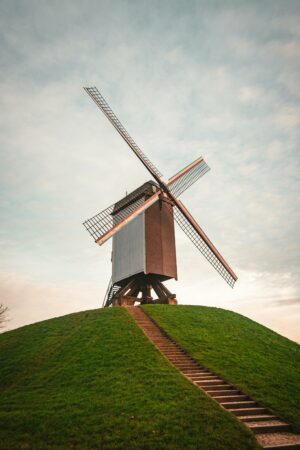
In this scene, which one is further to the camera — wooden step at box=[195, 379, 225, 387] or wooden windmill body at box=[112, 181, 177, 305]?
wooden windmill body at box=[112, 181, 177, 305]

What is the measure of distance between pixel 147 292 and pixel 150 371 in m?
13.7

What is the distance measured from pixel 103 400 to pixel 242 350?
29.2ft

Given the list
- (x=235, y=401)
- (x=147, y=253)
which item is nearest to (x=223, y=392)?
(x=235, y=401)

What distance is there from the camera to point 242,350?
15633 millimetres

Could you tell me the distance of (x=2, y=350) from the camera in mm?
17203

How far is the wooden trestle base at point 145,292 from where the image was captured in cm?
2495

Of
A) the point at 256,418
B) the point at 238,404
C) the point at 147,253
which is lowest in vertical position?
the point at 256,418

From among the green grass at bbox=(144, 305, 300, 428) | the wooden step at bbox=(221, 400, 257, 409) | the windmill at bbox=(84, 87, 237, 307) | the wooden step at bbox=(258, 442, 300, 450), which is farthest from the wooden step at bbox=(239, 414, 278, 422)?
the windmill at bbox=(84, 87, 237, 307)

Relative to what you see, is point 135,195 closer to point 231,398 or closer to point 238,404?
point 231,398

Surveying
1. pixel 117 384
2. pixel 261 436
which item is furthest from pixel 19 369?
pixel 261 436

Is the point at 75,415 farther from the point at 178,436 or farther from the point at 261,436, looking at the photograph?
the point at 261,436

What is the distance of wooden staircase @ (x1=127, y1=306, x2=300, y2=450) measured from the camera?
298 inches

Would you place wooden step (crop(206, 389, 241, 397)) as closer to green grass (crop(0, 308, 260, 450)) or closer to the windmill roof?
green grass (crop(0, 308, 260, 450))

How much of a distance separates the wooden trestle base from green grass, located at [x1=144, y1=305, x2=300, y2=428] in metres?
2.66
